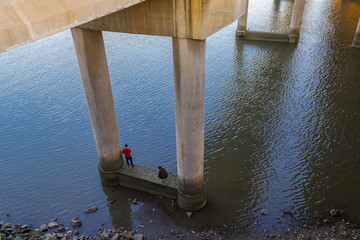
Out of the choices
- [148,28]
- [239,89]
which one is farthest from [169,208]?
[239,89]

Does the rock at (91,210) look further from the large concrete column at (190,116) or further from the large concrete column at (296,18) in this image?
the large concrete column at (296,18)

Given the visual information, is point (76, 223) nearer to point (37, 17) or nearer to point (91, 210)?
point (91, 210)

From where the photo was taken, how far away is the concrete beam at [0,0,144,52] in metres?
3.72

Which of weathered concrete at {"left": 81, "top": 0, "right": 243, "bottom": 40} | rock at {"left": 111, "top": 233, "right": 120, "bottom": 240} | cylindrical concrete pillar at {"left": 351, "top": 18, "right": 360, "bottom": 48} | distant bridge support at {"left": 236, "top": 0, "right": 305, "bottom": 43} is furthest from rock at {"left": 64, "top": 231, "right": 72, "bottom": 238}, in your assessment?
cylindrical concrete pillar at {"left": 351, "top": 18, "right": 360, "bottom": 48}

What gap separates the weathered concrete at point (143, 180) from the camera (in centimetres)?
1086

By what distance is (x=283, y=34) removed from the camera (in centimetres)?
2652

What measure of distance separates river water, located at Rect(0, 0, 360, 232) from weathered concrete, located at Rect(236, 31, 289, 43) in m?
0.80

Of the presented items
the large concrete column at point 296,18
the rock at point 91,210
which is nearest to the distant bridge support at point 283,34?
the large concrete column at point 296,18

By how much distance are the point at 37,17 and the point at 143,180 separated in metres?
8.00

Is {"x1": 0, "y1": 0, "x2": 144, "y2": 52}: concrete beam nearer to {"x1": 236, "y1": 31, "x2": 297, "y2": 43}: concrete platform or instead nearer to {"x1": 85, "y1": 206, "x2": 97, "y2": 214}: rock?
{"x1": 85, "y1": 206, "x2": 97, "y2": 214}: rock

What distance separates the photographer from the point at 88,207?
11.2 meters

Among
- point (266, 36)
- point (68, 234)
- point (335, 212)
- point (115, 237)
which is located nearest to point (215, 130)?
point (335, 212)

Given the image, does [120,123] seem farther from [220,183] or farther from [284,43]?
[284,43]

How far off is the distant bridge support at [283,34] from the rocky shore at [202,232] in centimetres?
1992
